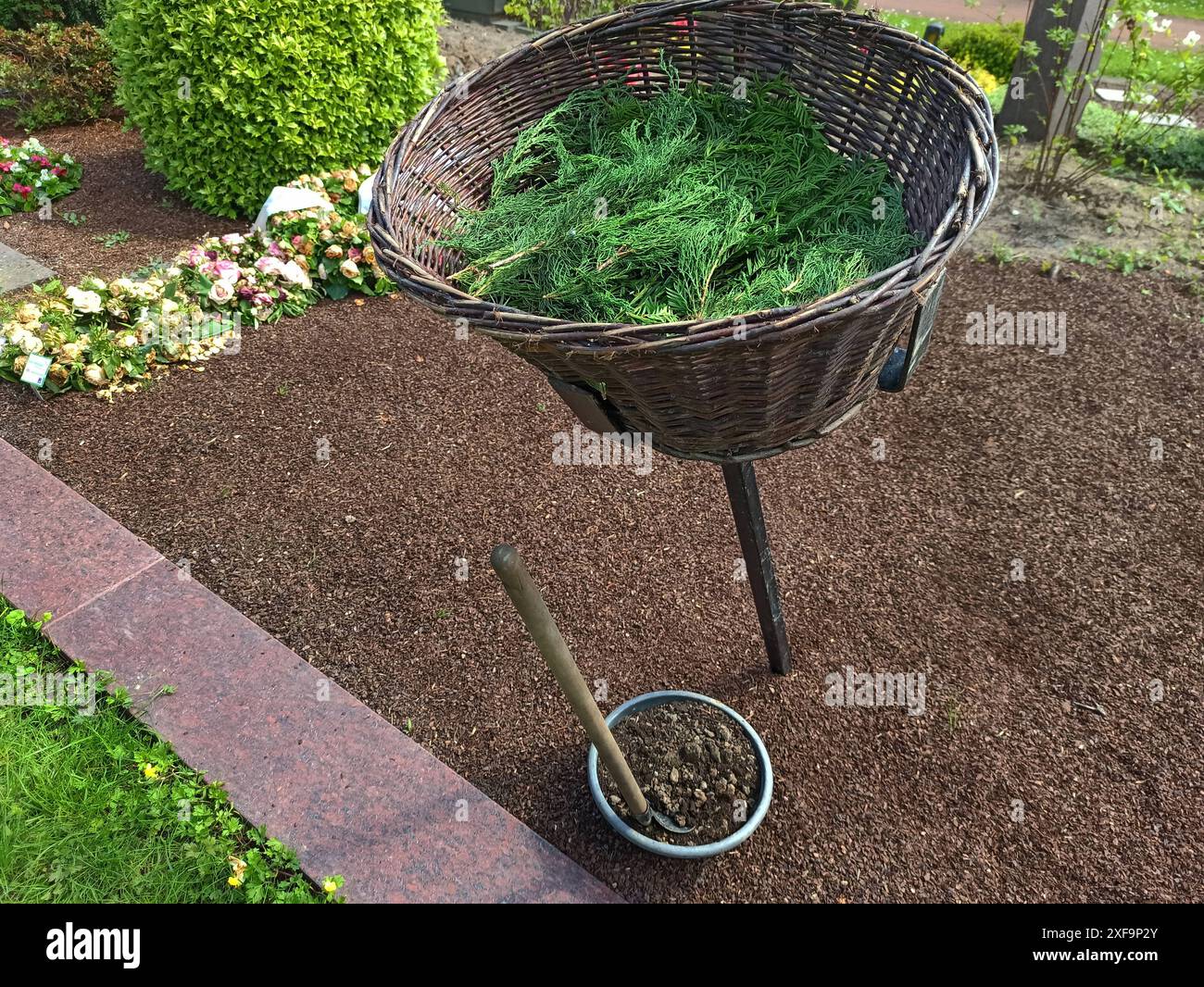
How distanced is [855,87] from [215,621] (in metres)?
2.55

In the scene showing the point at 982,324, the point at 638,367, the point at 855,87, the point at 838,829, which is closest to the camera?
the point at 638,367

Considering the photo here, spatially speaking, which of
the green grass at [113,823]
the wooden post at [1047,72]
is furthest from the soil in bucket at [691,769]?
the wooden post at [1047,72]

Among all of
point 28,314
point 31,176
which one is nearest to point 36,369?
point 28,314

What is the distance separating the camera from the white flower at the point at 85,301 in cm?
388

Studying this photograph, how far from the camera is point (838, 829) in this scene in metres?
2.29

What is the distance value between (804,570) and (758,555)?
2.95 feet

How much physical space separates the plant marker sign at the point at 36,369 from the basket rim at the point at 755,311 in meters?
2.68

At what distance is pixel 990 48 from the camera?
283 inches

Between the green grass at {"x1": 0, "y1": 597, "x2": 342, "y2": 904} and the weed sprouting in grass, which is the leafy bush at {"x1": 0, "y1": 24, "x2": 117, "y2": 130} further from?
the green grass at {"x1": 0, "y1": 597, "x2": 342, "y2": 904}

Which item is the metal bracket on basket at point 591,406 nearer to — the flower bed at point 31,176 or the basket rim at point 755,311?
the basket rim at point 755,311

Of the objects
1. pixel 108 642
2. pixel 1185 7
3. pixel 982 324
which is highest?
pixel 1185 7

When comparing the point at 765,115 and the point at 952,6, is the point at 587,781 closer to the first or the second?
the point at 765,115

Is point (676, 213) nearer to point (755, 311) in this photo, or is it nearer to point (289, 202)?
point (755, 311)

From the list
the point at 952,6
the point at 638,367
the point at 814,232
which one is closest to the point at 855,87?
the point at 814,232
